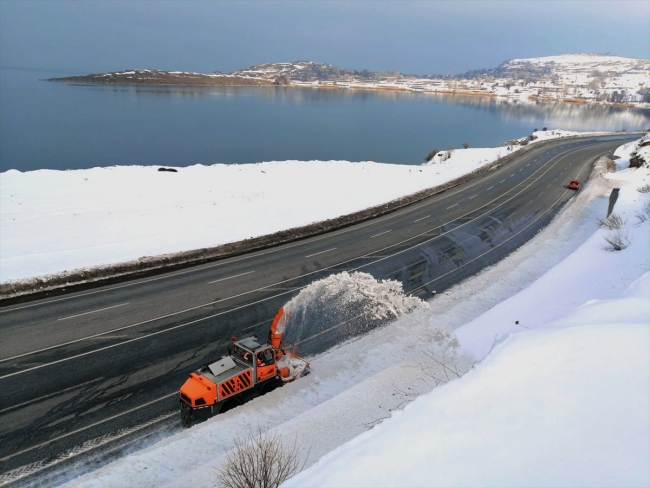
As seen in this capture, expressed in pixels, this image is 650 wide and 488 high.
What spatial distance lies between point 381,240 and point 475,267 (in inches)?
248

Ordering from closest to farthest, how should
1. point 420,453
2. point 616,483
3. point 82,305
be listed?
point 616,483, point 420,453, point 82,305

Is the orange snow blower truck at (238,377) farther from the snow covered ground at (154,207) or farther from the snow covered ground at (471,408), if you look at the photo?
the snow covered ground at (154,207)

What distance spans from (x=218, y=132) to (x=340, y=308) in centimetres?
7393

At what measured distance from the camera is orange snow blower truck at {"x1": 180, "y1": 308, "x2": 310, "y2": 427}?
11827mm

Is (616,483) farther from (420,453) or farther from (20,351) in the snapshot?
(20,351)

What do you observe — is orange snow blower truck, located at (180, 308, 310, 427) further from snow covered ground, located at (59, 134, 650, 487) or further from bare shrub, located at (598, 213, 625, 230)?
bare shrub, located at (598, 213, 625, 230)

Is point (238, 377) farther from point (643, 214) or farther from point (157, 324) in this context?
point (643, 214)

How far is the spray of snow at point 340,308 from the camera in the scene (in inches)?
675

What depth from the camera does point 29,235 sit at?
23625 mm

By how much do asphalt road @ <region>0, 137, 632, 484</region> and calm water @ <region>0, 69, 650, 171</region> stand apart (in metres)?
41.5

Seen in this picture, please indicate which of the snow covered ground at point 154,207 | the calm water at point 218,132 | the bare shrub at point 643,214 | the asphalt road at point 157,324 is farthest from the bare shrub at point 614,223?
the calm water at point 218,132

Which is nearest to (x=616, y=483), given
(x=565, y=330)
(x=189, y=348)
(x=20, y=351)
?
(x=565, y=330)

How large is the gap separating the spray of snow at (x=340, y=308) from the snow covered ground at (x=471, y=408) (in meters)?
0.76

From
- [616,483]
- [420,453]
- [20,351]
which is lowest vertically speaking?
[20,351]
